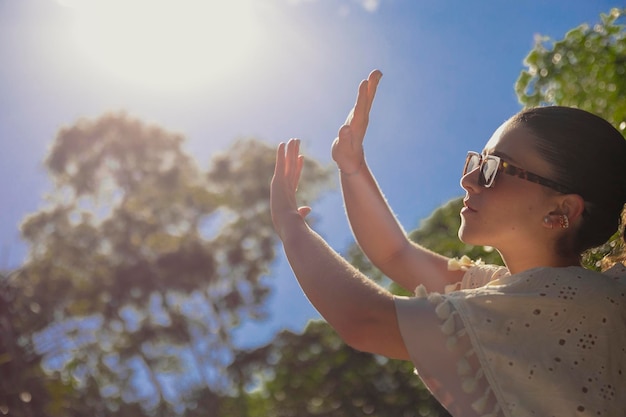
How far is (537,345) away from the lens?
1.56 metres

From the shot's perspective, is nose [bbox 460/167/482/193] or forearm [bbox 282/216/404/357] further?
nose [bbox 460/167/482/193]

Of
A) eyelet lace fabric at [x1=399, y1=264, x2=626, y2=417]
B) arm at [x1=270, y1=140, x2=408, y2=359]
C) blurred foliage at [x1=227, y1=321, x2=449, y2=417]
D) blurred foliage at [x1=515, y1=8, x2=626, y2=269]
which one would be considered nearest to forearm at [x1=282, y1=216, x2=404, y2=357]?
arm at [x1=270, y1=140, x2=408, y2=359]

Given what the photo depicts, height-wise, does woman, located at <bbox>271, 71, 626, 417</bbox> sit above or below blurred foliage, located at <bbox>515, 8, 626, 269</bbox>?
below

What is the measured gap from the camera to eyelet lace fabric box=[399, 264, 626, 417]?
1.54m

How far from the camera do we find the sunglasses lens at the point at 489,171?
1.89 m

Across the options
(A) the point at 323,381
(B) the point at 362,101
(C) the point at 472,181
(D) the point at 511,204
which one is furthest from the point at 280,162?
(A) the point at 323,381

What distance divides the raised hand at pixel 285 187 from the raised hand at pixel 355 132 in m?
0.26

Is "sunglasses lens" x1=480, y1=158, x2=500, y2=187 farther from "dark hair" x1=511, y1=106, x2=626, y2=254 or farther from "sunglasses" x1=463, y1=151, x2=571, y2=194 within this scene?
"dark hair" x1=511, y1=106, x2=626, y2=254

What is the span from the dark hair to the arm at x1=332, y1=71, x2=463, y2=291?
627mm

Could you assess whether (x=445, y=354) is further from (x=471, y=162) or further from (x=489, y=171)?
(x=471, y=162)

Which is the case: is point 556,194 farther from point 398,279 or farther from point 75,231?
point 75,231

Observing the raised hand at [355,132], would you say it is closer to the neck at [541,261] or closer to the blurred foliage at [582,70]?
the neck at [541,261]

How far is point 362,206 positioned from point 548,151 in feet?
2.46

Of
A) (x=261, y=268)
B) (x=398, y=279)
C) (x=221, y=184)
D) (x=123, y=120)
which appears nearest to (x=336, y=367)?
(x=261, y=268)
